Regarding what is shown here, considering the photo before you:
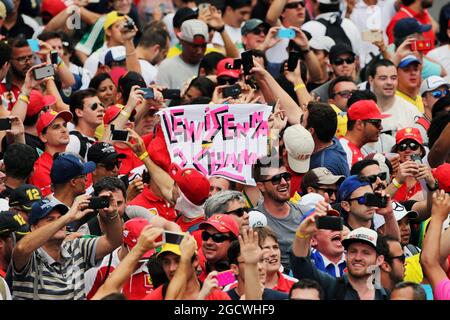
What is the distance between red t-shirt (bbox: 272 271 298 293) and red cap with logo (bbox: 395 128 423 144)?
3.45 meters

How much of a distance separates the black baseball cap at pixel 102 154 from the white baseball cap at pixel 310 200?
1.73 m

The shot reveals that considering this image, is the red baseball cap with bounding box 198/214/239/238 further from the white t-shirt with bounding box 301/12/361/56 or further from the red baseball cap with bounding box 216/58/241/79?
the white t-shirt with bounding box 301/12/361/56

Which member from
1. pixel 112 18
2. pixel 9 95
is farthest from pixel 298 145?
pixel 112 18

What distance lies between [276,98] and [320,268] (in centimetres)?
279

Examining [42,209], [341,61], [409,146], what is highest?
[42,209]

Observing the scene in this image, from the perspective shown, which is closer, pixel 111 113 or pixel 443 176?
pixel 443 176

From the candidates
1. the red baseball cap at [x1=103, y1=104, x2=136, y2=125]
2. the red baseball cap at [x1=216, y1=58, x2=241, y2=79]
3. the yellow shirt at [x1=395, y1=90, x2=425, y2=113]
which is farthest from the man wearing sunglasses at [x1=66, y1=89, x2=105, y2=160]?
the yellow shirt at [x1=395, y1=90, x2=425, y2=113]

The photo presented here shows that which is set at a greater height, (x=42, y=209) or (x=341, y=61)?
(x=42, y=209)

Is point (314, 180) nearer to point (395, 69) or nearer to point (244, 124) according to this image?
point (244, 124)

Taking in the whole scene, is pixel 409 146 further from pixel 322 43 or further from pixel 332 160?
pixel 322 43

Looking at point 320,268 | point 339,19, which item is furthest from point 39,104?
point 339,19

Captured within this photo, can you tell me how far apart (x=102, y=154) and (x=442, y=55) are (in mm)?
5728

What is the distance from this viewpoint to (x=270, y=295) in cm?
1053

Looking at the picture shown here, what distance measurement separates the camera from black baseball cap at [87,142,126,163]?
1325cm
